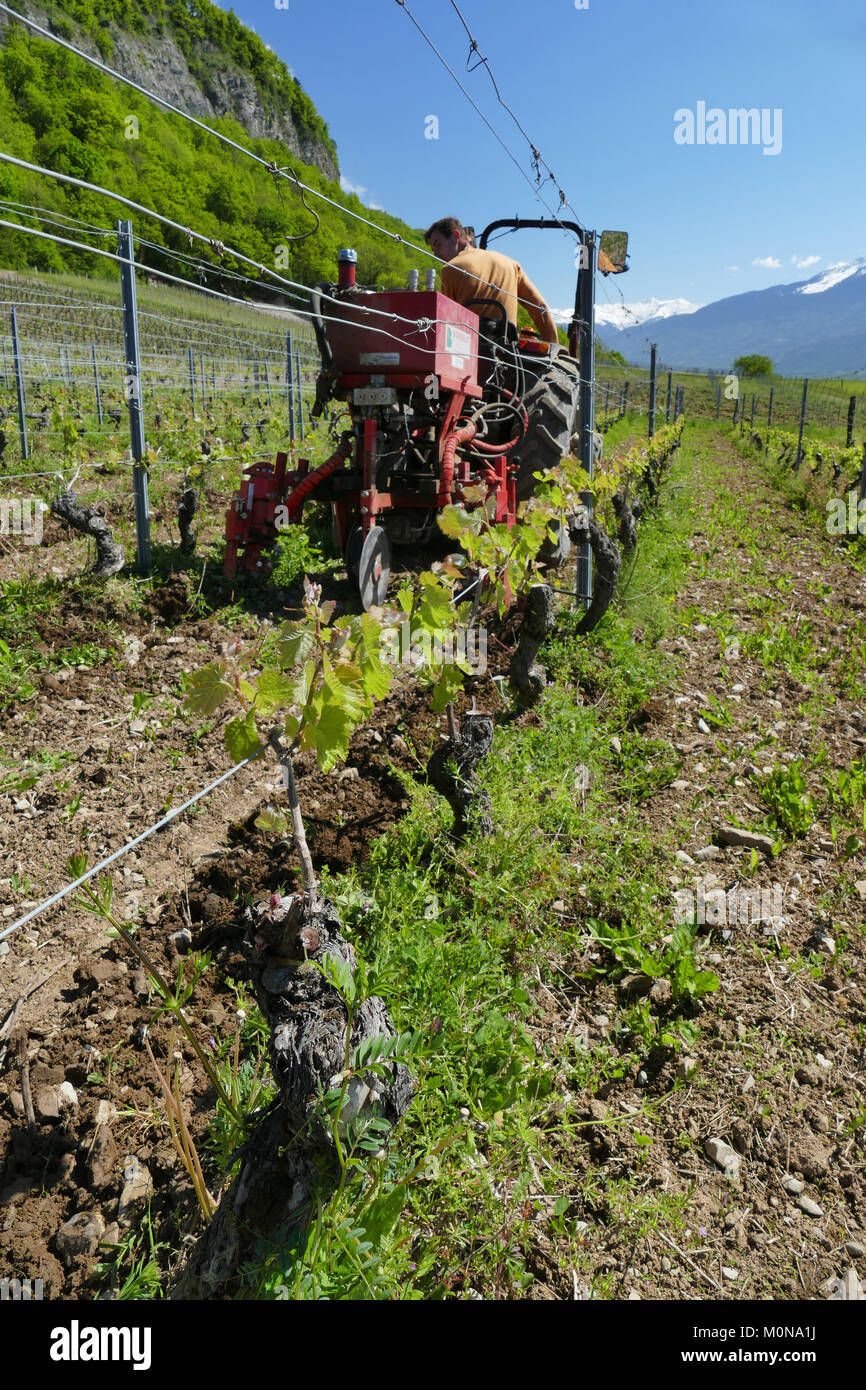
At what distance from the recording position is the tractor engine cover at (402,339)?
179 inches

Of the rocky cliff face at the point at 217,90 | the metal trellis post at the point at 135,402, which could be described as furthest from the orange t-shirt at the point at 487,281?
the rocky cliff face at the point at 217,90

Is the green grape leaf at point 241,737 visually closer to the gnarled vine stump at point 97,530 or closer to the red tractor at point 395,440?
the red tractor at point 395,440

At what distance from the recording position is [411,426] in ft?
17.0

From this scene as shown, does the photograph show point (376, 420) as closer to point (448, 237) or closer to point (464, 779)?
point (448, 237)

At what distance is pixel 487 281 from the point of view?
5.52m

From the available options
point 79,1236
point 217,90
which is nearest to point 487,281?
point 79,1236

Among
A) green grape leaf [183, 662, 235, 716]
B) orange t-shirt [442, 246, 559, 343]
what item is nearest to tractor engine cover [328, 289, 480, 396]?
orange t-shirt [442, 246, 559, 343]

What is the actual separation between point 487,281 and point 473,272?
0.45ft

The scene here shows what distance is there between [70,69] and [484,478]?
6561 centimetres

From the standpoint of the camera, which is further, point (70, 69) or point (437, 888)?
point (70, 69)

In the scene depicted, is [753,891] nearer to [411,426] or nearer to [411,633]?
[411,633]

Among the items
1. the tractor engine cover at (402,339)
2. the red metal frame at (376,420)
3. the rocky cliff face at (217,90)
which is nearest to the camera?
the tractor engine cover at (402,339)
